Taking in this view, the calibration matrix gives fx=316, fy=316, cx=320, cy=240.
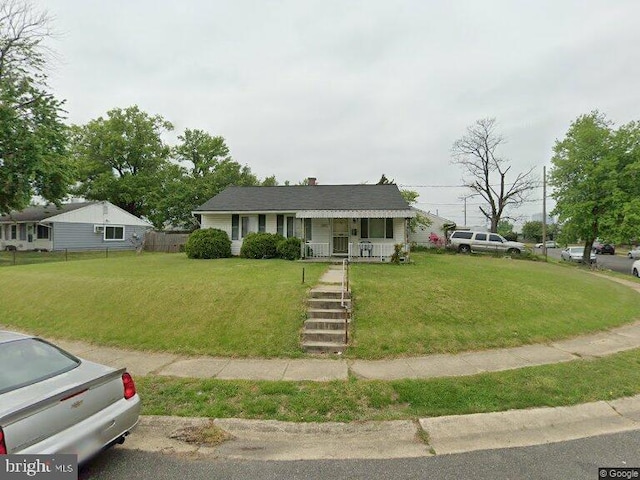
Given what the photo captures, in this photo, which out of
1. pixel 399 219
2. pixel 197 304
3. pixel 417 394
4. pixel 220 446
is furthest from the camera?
pixel 399 219

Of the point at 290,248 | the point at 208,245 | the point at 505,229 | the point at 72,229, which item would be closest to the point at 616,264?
the point at 290,248

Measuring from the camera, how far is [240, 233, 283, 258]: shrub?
17.3 metres

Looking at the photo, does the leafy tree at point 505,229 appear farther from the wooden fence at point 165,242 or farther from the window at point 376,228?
the wooden fence at point 165,242

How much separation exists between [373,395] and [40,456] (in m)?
3.84

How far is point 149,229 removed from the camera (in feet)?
114

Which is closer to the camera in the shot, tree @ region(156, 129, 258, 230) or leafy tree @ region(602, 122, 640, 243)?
leafy tree @ region(602, 122, 640, 243)

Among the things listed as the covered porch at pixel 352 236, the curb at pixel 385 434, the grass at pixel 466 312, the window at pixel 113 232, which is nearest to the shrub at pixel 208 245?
the covered porch at pixel 352 236

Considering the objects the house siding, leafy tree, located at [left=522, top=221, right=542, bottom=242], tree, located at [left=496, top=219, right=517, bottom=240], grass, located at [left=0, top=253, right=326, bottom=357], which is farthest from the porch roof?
leafy tree, located at [left=522, top=221, right=542, bottom=242]

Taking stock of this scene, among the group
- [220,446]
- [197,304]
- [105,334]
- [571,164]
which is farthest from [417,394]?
[571,164]

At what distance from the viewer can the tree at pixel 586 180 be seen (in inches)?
854

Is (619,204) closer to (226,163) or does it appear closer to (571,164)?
(571,164)

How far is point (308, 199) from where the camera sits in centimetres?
1966

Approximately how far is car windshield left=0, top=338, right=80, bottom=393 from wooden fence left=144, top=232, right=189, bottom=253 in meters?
26.3

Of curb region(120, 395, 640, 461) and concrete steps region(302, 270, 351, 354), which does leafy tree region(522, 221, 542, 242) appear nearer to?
concrete steps region(302, 270, 351, 354)
